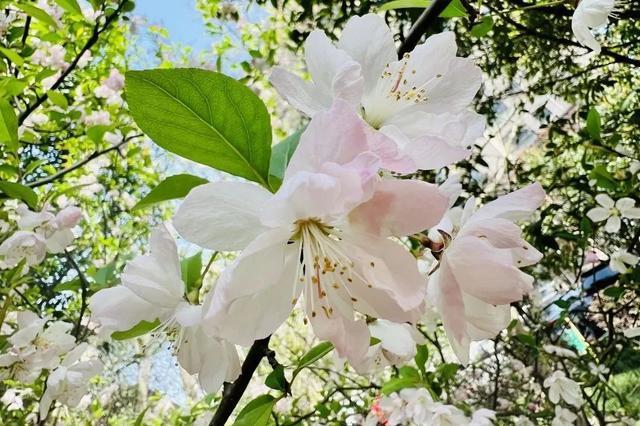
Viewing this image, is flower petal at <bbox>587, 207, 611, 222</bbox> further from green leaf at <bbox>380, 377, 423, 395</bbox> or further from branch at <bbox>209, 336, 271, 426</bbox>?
branch at <bbox>209, 336, 271, 426</bbox>

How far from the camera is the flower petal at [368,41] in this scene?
46cm

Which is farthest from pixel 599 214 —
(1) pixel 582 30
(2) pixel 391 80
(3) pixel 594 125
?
(2) pixel 391 80

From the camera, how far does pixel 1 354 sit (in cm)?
117

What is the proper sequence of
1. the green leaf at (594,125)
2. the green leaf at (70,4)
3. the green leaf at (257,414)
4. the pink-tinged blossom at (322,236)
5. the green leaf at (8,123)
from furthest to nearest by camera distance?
the green leaf at (594,125)
the green leaf at (70,4)
the green leaf at (8,123)
the green leaf at (257,414)
the pink-tinged blossom at (322,236)

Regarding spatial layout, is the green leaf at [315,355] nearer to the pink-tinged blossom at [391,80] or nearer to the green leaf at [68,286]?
the pink-tinged blossom at [391,80]

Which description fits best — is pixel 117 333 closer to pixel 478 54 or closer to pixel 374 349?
pixel 374 349

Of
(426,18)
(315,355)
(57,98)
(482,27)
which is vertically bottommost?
(315,355)

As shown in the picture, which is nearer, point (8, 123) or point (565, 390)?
point (8, 123)

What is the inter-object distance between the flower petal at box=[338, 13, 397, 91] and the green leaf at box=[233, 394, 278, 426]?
1.13ft

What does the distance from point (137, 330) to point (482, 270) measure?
36cm

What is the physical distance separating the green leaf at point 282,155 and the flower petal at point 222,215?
0.09 metres

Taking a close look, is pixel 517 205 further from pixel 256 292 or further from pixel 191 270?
pixel 191 270

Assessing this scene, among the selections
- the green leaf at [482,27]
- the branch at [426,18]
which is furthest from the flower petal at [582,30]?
the branch at [426,18]

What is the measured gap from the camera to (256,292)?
1.17ft
